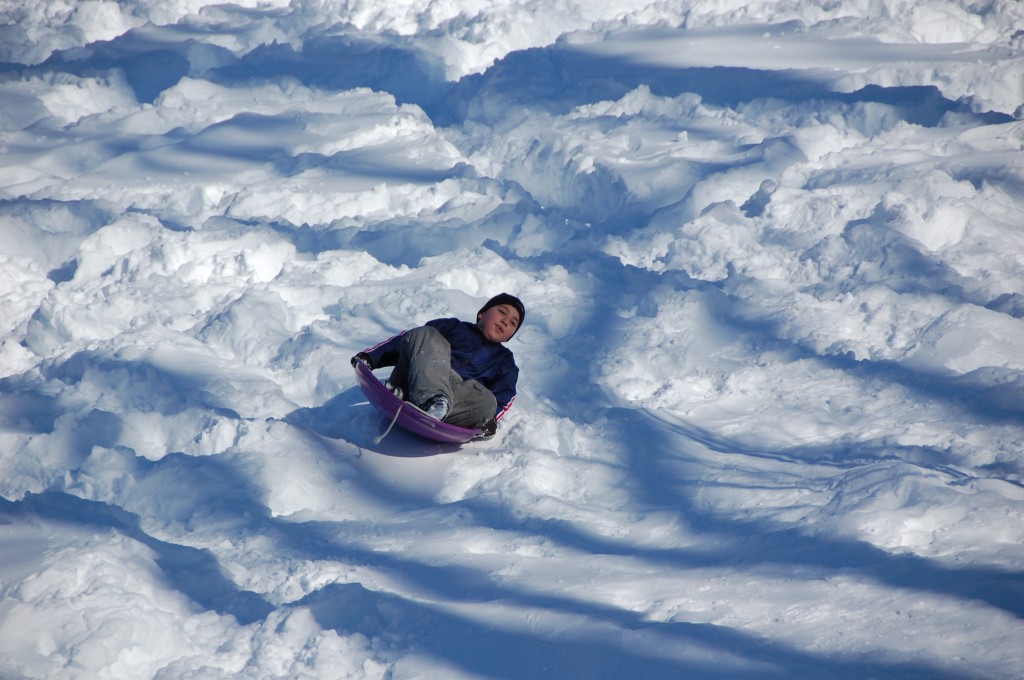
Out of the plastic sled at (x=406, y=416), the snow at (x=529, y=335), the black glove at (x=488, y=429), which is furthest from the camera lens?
the black glove at (x=488, y=429)

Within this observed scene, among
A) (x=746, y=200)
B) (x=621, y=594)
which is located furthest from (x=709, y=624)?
(x=746, y=200)

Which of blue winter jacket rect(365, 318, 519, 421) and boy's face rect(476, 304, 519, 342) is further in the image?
boy's face rect(476, 304, 519, 342)

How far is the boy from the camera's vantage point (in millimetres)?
3941

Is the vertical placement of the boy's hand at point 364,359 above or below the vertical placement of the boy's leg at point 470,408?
above

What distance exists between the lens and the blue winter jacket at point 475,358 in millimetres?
4199

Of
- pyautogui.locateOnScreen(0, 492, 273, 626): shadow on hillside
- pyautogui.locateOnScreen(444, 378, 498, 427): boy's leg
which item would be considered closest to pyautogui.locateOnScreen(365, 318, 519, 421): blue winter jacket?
pyautogui.locateOnScreen(444, 378, 498, 427): boy's leg

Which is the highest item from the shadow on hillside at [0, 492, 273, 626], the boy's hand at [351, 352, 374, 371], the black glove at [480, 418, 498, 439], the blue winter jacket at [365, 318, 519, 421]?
the boy's hand at [351, 352, 374, 371]

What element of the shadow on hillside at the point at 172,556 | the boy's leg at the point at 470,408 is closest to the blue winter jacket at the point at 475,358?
the boy's leg at the point at 470,408

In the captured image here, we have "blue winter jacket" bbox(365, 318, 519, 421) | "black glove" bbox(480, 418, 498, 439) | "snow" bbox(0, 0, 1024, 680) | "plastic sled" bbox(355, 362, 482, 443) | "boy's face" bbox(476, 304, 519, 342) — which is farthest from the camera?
"boy's face" bbox(476, 304, 519, 342)

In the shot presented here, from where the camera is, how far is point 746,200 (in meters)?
6.28

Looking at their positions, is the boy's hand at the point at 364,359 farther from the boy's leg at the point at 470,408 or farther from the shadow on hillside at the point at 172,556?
the shadow on hillside at the point at 172,556

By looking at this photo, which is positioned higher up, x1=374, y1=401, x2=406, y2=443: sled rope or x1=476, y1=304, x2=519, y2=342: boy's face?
x1=476, y1=304, x2=519, y2=342: boy's face

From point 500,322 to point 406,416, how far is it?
0.70 m

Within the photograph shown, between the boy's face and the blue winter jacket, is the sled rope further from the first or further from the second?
the boy's face
